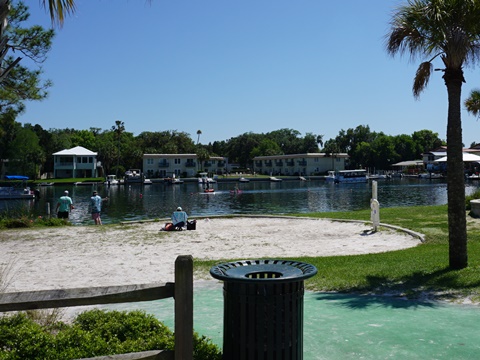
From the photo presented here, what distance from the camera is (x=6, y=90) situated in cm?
1788

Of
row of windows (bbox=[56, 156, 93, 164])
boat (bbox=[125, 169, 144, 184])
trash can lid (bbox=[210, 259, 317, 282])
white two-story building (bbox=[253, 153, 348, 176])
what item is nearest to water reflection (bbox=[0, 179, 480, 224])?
trash can lid (bbox=[210, 259, 317, 282])

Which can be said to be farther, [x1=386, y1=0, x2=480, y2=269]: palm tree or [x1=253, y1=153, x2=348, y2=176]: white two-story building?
[x1=253, y1=153, x2=348, y2=176]: white two-story building

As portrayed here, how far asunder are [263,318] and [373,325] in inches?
116

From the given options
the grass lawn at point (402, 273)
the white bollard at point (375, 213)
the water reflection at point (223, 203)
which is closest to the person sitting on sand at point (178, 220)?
the grass lawn at point (402, 273)

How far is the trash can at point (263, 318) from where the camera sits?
3.65 metres

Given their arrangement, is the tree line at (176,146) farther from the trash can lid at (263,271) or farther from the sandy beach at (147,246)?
the trash can lid at (263,271)

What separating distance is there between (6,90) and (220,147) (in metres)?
132

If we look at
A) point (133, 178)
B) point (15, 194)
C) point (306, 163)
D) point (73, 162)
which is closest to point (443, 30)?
point (15, 194)

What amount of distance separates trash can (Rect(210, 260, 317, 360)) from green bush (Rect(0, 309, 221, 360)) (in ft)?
2.29

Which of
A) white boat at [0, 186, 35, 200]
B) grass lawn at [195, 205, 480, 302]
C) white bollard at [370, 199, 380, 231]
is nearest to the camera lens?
grass lawn at [195, 205, 480, 302]

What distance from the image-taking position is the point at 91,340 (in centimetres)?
453

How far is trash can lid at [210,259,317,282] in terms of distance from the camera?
3.80 metres

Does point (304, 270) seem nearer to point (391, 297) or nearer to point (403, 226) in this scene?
point (391, 297)

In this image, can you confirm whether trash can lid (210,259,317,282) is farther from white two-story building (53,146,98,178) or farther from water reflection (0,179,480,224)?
white two-story building (53,146,98,178)
